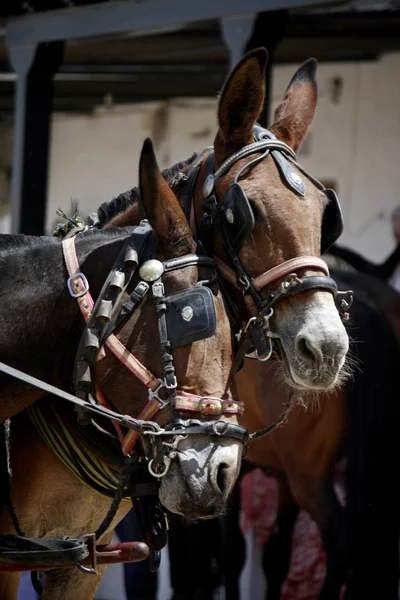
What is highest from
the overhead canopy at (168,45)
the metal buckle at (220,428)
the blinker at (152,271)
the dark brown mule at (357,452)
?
the overhead canopy at (168,45)

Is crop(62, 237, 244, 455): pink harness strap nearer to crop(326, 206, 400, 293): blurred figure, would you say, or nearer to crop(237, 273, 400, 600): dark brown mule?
crop(237, 273, 400, 600): dark brown mule

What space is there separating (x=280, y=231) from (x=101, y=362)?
0.56 meters

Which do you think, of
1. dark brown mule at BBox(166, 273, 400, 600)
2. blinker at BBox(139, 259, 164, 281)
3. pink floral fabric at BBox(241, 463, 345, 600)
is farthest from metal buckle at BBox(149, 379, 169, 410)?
pink floral fabric at BBox(241, 463, 345, 600)

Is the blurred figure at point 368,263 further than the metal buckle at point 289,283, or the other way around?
the blurred figure at point 368,263

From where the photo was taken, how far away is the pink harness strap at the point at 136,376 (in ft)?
7.79

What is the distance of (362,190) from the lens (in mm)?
8578

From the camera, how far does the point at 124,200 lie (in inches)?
114

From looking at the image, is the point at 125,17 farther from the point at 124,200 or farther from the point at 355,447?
the point at 124,200

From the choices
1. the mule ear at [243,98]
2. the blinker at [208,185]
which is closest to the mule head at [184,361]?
the blinker at [208,185]

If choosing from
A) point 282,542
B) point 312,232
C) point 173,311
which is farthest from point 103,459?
point 282,542

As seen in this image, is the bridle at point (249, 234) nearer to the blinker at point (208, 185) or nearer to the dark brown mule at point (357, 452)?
the blinker at point (208, 185)

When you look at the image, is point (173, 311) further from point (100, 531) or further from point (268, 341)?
point (100, 531)

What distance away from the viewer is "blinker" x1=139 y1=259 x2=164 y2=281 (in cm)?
246

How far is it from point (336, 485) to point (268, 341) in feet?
9.66
